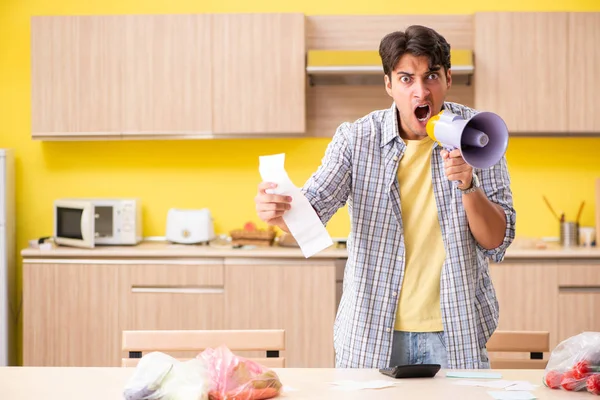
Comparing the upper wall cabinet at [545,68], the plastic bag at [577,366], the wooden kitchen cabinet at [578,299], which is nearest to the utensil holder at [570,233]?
the wooden kitchen cabinet at [578,299]

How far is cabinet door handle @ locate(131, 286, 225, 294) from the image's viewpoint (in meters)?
4.24

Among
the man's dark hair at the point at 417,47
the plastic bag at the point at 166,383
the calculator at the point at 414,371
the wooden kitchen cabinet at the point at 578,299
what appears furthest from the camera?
the wooden kitchen cabinet at the point at 578,299

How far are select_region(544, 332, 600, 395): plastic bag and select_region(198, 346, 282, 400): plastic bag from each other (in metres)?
0.63

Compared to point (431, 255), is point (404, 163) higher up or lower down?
higher up

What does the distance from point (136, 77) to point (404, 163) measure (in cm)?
258

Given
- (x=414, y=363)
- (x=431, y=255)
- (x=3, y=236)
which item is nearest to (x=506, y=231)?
(x=431, y=255)

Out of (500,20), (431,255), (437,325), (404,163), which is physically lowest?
(437,325)

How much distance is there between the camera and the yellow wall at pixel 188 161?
4.72 m

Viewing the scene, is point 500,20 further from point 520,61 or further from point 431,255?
point 431,255

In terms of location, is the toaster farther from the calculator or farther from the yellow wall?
the calculator

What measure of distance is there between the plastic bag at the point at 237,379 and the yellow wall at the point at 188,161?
2.98 meters

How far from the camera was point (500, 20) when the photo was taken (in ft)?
14.4

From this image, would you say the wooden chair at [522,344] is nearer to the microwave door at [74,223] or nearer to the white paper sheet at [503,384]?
the white paper sheet at [503,384]

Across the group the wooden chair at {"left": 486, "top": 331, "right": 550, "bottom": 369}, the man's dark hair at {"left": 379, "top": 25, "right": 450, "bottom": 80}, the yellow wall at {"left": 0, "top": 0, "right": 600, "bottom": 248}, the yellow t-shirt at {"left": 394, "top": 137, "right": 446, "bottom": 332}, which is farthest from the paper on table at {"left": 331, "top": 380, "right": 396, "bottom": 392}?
the yellow wall at {"left": 0, "top": 0, "right": 600, "bottom": 248}
